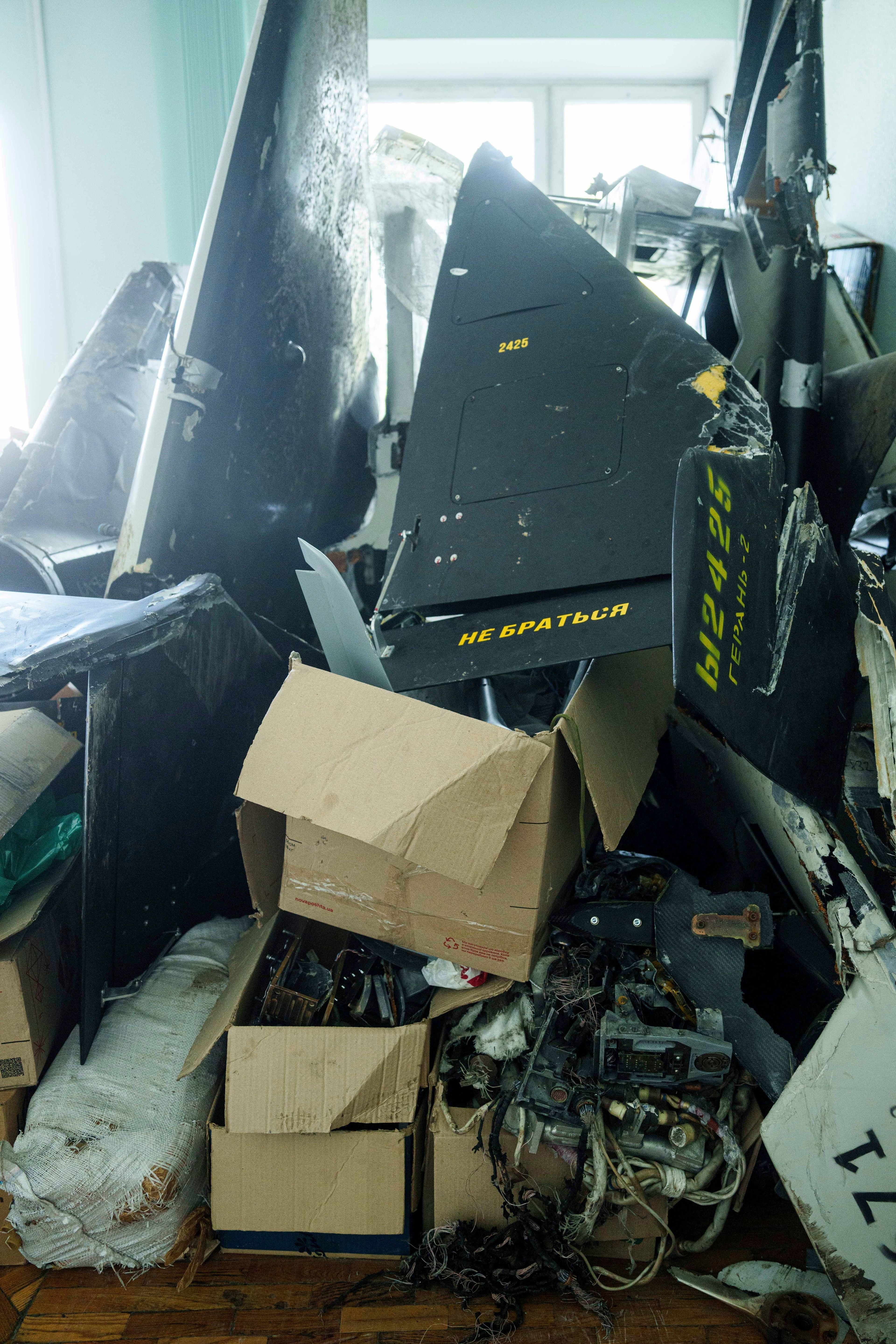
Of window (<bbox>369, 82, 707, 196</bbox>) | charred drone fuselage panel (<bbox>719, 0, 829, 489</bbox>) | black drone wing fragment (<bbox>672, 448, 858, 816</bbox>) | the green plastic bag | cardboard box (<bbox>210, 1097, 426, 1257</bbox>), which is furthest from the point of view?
window (<bbox>369, 82, 707, 196</bbox>)

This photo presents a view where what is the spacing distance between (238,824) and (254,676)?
40cm

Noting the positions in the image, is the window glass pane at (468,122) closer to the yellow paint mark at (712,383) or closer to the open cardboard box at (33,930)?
the yellow paint mark at (712,383)

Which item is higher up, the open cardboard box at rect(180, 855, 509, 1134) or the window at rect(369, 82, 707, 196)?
the window at rect(369, 82, 707, 196)

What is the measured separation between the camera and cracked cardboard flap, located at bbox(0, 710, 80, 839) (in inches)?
48.3

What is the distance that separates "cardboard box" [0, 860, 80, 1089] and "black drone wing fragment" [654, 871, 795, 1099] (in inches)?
35.6

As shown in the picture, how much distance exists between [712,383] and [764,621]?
1.46 feet

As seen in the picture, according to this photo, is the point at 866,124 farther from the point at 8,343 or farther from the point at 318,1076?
the point at 8,343

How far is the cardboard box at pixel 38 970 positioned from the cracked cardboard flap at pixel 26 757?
5cm

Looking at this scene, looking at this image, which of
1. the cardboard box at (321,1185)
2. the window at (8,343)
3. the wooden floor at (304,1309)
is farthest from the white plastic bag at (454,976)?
the window at (8,343)

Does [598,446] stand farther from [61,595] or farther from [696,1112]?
[61,595]

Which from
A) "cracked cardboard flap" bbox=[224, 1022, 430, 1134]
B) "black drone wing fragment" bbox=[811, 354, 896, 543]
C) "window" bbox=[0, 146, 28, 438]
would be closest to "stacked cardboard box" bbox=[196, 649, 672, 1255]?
"cracked cardboard flap" bbox=[224, 1022, 430, 1134]

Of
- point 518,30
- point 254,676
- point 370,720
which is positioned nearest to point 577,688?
point 370,720

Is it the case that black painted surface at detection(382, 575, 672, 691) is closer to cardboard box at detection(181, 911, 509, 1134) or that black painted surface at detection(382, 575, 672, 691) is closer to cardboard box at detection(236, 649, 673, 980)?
cardboard box at detection(236, 649, 673, 980)

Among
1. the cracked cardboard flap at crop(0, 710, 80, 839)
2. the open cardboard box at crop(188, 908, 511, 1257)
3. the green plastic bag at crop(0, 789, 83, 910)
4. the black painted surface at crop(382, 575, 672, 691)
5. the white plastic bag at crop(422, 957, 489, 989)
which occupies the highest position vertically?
the black painted surface at crop(382, 575, 672, 691)
